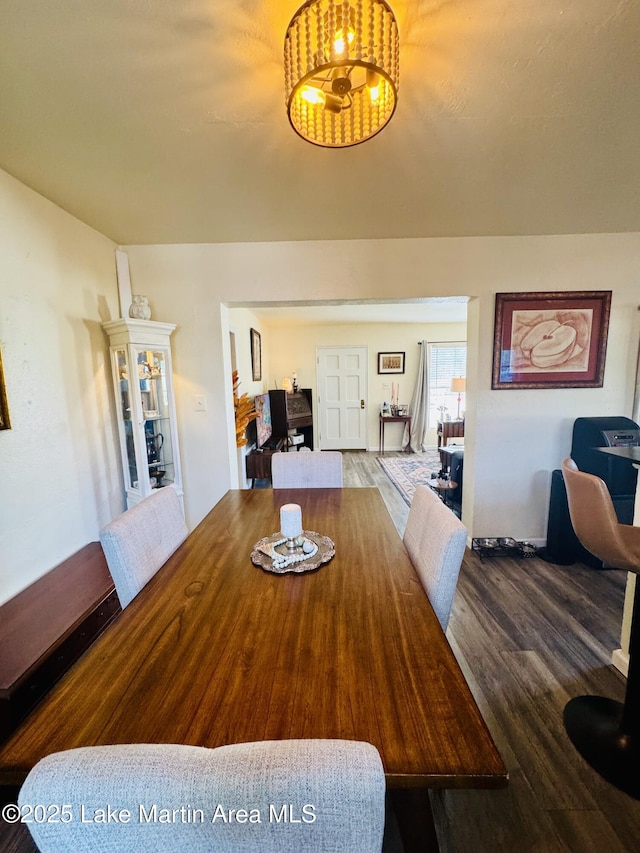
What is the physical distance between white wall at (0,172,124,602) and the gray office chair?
251 centimetres

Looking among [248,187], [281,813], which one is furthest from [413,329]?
[281,813]

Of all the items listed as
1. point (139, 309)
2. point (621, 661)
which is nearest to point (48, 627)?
point (139, 309)

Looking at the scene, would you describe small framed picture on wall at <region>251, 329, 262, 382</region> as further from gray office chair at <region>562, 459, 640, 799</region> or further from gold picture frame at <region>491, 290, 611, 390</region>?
gray office chair at <region>562, 459, 640, 799</region>

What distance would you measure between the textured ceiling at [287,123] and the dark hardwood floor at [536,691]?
2.44m

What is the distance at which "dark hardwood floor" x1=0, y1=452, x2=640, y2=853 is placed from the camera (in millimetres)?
1058

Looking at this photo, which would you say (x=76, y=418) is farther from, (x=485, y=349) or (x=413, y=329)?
(x=413, y=329)

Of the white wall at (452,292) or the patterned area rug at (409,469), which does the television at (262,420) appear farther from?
the patterned area rug at (409,469)

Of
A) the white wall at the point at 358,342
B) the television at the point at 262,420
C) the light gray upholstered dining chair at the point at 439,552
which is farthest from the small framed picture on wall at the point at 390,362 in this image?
the light gray upholstered dining chair at the point at 439,552

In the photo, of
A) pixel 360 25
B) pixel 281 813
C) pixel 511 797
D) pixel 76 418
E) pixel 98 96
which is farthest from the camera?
pixel 76 418

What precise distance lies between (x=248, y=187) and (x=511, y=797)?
2.85 metres

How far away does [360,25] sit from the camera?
2.81 feet

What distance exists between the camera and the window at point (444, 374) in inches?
238

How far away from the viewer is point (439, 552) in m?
1.05

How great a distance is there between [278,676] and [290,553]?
1.69 ft
